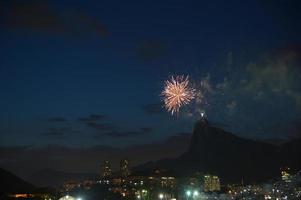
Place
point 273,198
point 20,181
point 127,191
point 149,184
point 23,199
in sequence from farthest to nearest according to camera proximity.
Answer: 1. point 20,181
2. point 149,184
3. point 127,191
4. point 23,199
5. point 273,198

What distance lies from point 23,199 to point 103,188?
60.9 m

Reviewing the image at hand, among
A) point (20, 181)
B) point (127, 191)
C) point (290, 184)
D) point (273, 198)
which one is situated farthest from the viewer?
point (20, 181)

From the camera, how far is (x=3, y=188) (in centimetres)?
16062

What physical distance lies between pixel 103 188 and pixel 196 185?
1492 inches

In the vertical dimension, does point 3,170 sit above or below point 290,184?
above

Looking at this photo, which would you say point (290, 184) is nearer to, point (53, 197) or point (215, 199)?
point (215, 199)

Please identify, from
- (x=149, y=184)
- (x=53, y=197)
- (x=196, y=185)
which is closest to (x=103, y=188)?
(x=149, y=184)

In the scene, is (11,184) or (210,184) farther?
(210,184)

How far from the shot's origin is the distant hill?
6289 inches

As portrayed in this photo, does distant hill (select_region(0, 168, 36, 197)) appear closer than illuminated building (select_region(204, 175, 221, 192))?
Yes

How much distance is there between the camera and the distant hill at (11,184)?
15975 cm

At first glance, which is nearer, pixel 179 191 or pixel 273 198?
pixel 273 198

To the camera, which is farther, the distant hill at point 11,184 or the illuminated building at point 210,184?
the illuminated building at point 210,184

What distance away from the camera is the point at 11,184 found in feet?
567
